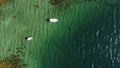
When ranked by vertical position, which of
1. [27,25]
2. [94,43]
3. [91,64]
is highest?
[27,25]

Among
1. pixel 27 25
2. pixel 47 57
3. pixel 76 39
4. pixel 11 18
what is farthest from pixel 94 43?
pixel 11 18

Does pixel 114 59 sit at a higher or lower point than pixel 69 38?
lower

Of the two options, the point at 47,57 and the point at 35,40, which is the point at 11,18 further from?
the point at 47,57

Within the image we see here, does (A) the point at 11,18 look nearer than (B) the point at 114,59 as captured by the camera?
No

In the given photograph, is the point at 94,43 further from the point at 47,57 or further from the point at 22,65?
the point at 22,65

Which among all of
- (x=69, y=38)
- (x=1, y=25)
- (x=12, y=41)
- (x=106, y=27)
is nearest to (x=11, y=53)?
(x=12, y=41)

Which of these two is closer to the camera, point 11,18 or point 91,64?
point 91,64
